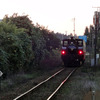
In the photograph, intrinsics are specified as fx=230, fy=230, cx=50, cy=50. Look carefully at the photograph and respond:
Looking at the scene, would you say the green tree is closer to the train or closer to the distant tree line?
the distant tree line

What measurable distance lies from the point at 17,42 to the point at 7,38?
0.87 metres

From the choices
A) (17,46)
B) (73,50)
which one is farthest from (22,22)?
(17,46)

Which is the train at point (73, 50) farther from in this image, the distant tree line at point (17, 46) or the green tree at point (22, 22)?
the green tree at point (22, 22)

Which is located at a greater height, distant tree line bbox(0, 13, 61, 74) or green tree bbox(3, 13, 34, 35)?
green tree bbox(3, 13, 34, 35)

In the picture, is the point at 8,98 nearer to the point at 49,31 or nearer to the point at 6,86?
the point at 6,86

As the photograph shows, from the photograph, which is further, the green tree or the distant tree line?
the green tree

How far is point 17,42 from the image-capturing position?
688 inches

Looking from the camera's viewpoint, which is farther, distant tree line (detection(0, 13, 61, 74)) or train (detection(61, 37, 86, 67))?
train (detection(61, 37, 86, 67))

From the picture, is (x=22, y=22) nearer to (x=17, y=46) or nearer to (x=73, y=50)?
(x=73, y=50)

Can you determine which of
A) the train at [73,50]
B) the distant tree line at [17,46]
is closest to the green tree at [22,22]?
the distant tree line at [17,46]

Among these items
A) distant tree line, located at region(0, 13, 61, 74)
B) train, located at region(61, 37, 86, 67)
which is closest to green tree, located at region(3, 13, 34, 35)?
distant tree line, located at region(0, 13, 61, 74)

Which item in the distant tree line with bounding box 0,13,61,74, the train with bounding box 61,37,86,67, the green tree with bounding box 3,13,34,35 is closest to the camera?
the distant tree line with bounding box 0,13,61,74

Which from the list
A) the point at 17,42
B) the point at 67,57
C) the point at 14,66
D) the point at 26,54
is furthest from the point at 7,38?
the point at 67,57

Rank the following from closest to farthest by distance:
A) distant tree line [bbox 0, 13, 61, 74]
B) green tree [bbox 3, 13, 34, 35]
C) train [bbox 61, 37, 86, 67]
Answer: distant tree line [bbox 0, 13, 61, 74], green tree [bbox 3, 13, 34, 35], train [bbox 61, 37, 86, 67]
